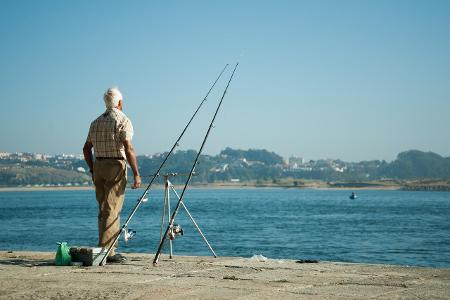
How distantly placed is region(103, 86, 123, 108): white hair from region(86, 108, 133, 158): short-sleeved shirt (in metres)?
0.08

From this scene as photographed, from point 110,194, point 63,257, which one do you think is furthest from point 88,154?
point 63,257

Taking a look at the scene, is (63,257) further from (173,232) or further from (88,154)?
(173,232)

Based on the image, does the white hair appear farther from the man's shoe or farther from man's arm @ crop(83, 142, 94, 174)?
the man's shoe

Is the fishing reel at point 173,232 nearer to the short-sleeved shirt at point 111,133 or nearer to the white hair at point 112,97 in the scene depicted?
the short-sleeved shirt at point 111,133

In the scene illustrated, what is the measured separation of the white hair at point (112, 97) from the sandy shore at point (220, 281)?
Answer: 174 cm

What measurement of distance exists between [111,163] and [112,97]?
0.73 metres

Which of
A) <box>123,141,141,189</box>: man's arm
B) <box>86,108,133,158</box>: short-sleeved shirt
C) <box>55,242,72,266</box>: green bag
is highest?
<box>86,108,133,158</box>: short-sleeved shirt

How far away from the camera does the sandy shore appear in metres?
5.02

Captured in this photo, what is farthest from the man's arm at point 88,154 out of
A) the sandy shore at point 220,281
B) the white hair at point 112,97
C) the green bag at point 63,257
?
the sandy shore at point 220,281

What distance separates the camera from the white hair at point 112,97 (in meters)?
7.43

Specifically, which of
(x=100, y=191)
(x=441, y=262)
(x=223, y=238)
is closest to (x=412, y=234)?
(x=223, y=238)

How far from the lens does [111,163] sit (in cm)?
732

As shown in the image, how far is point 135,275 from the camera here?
20.2 ft

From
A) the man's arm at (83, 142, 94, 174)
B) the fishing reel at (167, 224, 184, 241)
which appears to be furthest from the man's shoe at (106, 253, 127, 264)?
the man's arm at (83, 142, 94, 174)
